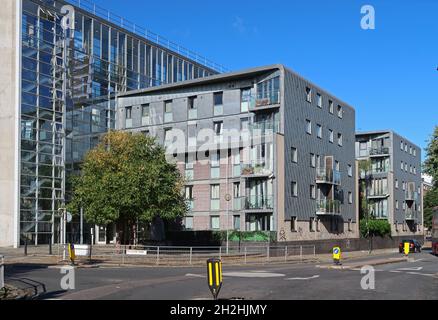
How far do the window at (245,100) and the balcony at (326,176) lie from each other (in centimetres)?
926

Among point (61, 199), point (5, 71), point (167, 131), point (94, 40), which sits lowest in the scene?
point (61, 199)

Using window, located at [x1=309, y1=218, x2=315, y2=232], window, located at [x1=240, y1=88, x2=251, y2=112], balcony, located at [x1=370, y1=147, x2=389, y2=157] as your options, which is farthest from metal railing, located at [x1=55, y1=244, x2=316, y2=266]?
balcony, located at [x1=370, y1=147, x2=389, y2=157]

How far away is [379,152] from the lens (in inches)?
2928

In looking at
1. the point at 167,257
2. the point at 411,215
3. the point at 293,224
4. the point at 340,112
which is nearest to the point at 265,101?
the point at 293,224

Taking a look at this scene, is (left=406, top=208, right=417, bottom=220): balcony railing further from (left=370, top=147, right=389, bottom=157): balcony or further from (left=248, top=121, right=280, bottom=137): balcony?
(left=248, top=121, right=280, bottom=137): balcony

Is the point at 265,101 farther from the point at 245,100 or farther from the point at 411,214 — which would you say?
the point at 411,214

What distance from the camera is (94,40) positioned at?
50.5 metres

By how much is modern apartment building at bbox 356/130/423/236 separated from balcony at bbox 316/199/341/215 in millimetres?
18396

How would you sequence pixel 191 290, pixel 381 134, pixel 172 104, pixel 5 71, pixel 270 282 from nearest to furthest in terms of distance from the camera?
pixel 191 290 → pixel 270 282 → pixel 5 71 → pixel 172 104 → pixel 381 134

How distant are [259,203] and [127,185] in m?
12.5

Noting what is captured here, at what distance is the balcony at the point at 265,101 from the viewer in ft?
146
